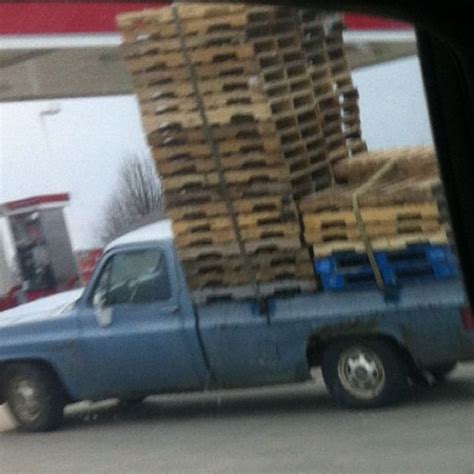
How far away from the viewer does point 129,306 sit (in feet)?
24.2

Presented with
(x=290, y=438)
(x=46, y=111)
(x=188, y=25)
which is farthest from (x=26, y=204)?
(x=290, y=438)

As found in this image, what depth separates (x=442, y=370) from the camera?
6.95 metres

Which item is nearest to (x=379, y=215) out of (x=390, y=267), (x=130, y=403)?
(x=390, y=267)

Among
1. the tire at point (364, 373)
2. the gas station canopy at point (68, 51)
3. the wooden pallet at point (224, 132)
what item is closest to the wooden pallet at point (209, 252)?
the wooden pallet at point (224, 132)

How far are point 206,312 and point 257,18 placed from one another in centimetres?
189

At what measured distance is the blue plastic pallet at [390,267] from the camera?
701cm

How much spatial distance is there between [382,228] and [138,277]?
1.56 meters

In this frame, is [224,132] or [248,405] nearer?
[248,405]

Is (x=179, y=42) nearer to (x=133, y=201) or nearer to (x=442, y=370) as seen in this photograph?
(x=133, y=201)

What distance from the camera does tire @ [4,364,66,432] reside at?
7422 millimetres

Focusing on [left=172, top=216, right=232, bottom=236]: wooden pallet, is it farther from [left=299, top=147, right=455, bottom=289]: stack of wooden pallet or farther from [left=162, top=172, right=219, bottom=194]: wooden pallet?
[left=299, top=147, right=455, bottom=289]: stack of wooden pallet

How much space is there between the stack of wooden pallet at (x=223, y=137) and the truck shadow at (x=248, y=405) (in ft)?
2.12

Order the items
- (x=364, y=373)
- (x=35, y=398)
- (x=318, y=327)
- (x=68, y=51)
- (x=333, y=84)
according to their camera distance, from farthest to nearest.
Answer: (x=68, y=51), (x=333, y=84), (x=35, y=398), (x=318, y=327), (x=364, y=373)

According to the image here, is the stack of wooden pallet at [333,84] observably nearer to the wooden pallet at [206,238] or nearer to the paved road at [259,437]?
the wooden pallet at [206,238]
